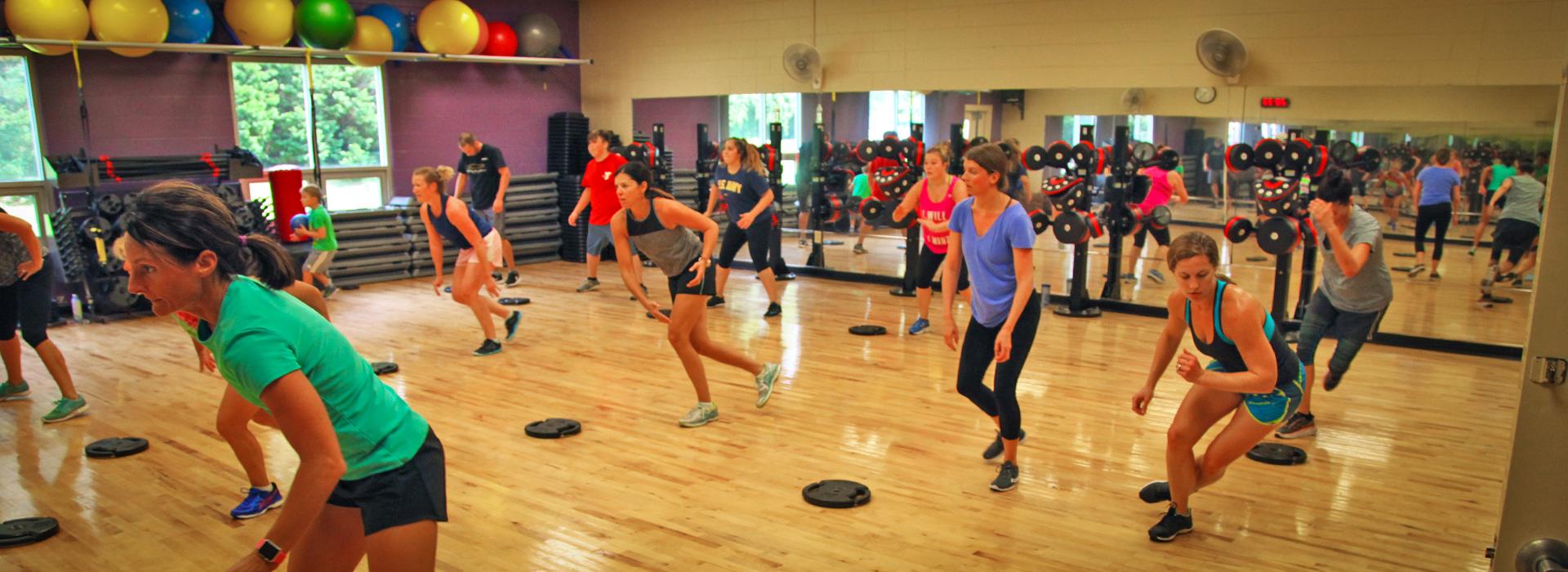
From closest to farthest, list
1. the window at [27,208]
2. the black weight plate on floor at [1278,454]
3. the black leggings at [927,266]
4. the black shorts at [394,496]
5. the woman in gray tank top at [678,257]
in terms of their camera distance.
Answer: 1. the black shorts at [394,496]
2. the black weight plate on floor at [1278,454]
3. the woman in gray tank top at [678,257]
4. the black leggings at [927,266]
5. the window at [27,208]

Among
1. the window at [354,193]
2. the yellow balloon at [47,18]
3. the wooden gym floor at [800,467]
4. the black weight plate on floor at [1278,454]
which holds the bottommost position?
the wooden gym floor at [800,467]

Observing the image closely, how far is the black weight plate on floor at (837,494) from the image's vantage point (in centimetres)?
394

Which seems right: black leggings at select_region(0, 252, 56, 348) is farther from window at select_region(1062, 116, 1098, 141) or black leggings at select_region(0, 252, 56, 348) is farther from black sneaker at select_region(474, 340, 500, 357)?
window at select_region(1062, 116, 1098, 141)

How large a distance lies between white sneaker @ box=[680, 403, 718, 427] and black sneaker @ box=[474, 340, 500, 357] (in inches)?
78.1

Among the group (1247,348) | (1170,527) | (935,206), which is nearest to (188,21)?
(935,206)

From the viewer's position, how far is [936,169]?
6.45 m

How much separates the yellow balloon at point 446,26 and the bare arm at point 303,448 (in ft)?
27.5

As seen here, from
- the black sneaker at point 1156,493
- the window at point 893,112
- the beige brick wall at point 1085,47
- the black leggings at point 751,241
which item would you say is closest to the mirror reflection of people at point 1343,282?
the black sneaker at point 1156,493

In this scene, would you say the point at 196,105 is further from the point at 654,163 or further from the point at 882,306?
the point at 882,306

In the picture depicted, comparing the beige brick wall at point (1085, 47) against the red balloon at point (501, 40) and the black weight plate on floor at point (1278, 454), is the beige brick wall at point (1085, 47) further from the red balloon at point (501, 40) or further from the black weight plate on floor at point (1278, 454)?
the black weight plate on floor at point (1278, 454)

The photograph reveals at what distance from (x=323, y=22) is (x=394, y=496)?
7.64 m

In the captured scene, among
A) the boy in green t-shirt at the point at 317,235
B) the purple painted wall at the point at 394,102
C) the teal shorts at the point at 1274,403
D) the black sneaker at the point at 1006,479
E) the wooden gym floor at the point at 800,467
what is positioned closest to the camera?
the teal shorts at the point at 1274,403

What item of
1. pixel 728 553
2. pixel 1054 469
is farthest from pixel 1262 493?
pixel 728 553

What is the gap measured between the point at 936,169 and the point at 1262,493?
9.68 ft
